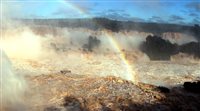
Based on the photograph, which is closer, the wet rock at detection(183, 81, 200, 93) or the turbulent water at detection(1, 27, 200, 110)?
the wet rock at detection(183, 81, 200, 93)

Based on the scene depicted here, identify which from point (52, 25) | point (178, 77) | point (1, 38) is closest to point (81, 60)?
point (178, 77)

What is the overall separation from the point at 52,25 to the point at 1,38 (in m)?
8.38

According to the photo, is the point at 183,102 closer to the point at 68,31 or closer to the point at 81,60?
the point at 81,60

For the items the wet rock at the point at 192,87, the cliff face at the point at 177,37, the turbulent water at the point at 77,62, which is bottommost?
the wet rock at the point at 192,87

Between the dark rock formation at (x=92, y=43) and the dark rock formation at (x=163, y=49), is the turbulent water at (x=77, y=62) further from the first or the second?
the dark rock formation at (x=163, y=49)

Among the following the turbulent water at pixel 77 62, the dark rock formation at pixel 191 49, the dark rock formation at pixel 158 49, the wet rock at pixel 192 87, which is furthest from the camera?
the dark rock formation at pixel 191 49

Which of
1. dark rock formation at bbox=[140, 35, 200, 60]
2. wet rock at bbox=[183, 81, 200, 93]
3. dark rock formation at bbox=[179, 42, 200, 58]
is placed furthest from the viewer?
dark rock formation at bbox=[179, 42, 200, 58]

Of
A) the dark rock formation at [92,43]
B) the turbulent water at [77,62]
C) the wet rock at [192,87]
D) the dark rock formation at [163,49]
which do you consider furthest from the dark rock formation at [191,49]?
the wet rock at [192,87]

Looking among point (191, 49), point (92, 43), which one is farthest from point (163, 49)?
point (92, 43)

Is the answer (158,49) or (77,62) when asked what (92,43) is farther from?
(77,62)

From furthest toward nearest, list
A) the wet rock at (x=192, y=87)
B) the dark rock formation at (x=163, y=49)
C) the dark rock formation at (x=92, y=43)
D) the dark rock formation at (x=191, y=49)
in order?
1. the dark rock formation at (x=92, y=43)
2. the dark rock formation at (x=191, y=49)
3. the dark rock formation at (x=163, y=49)
4. the wet rock at (x=192, y=87)

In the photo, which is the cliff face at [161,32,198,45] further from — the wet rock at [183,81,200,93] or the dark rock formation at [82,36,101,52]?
the wet rock at [183,81,200,93]

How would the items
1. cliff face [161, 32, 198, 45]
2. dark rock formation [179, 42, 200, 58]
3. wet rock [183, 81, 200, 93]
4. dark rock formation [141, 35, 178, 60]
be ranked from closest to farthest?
wet rock [183, 81, 200, 93] → dark rock formation [141, 35, 178, 60] → dark rock formation [179, 42, 200, 58] → cliff face [161, 32, 198, 45]

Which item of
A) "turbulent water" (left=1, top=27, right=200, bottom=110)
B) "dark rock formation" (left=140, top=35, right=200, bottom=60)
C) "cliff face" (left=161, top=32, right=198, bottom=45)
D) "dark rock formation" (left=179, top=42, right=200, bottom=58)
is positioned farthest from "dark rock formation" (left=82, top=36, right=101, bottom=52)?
"cliff face" (left=161, top=32, right=198, bottom=45)
